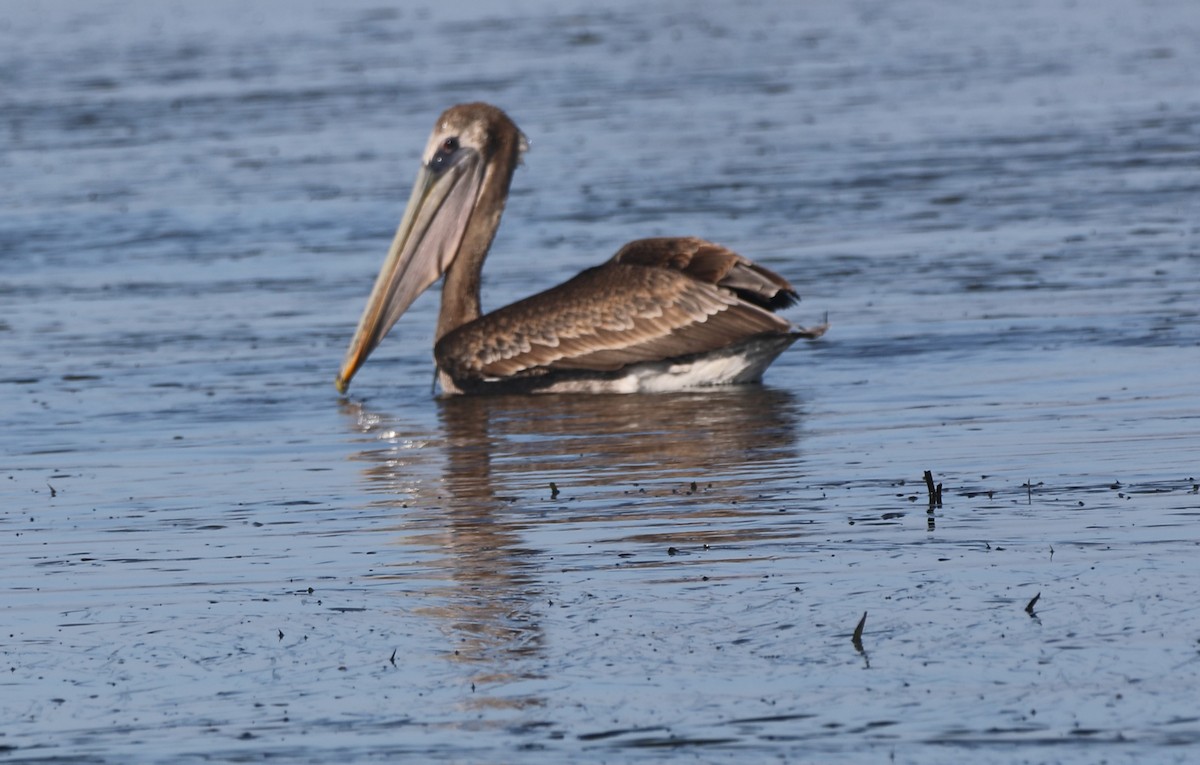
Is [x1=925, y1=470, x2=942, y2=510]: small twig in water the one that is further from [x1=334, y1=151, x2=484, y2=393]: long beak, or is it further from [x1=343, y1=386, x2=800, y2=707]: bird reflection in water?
[x1=334, y1=151, x2=484, y2=393]: long beak

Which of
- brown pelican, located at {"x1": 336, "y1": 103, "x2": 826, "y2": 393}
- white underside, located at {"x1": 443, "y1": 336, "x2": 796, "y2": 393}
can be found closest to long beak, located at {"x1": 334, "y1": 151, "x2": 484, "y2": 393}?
brown pelican, located at {"x1": 336, "y1": 103, "x2": 826, "y2": 393}

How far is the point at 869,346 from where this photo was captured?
1229 cm

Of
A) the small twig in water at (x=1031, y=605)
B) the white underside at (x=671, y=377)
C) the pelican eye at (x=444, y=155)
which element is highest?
the pelican eye at (x=444, y=155)

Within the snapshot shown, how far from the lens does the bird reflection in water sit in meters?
6.50

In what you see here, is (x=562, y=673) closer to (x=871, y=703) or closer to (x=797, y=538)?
(x=871, y=703)

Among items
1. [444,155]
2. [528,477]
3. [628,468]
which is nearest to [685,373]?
[444,155]

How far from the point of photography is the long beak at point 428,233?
40.7ft

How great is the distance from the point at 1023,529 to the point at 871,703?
201 cm

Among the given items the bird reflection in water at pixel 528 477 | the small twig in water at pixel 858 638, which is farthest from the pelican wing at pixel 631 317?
the small twig in water at pixel 858 638

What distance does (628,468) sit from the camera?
→ 30.0 feet

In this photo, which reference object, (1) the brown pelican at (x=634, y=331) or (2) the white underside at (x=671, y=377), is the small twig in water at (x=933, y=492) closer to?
(1) the brown pelican at (x=634, y=331)

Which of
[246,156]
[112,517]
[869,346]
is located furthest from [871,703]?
[246,156]

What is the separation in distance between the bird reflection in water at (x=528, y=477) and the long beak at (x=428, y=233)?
1.07 meters

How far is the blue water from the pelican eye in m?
1.07
